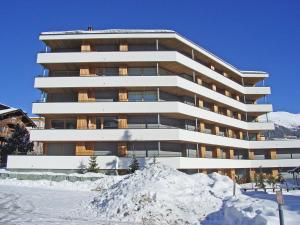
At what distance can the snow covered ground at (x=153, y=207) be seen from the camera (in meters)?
12.4

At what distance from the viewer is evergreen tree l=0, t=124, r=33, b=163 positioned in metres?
49.1

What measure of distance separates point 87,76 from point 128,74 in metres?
4.96

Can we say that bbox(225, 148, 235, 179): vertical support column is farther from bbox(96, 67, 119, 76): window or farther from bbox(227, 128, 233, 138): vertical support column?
bbox(96, 67, 119, 76): window

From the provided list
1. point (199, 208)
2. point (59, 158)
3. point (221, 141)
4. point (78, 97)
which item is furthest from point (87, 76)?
point (199, 208)

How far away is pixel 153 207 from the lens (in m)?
14.5

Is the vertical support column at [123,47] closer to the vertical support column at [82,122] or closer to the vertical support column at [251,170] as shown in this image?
the vertical support column at [82,122]

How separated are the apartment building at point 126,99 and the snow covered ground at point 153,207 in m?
15.5

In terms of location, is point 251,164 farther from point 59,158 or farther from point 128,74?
point 59,158

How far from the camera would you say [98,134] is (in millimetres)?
34562

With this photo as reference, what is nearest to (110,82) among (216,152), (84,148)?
(84,148)

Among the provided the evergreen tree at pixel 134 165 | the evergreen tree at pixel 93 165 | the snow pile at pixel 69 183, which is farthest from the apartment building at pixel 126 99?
the snow pile at pixel 69 183

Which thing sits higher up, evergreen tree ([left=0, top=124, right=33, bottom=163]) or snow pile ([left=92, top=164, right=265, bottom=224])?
evergreen tree ([left=0, top=124, right=33, bottom=163])

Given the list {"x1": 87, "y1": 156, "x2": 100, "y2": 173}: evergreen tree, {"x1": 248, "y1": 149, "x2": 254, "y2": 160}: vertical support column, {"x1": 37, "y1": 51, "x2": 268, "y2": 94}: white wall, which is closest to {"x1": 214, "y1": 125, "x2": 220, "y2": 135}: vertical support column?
{"x1": 248, "y1": 149, "x2": 254, "y2": 160}: vertical support column

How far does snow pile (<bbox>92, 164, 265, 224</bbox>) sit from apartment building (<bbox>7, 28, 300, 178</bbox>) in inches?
670
